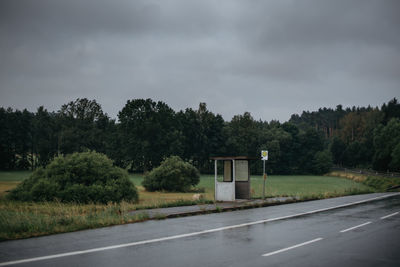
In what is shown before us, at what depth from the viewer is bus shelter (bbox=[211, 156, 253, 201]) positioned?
21.2 metres

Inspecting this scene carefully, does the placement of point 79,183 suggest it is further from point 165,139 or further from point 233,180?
point 165,139

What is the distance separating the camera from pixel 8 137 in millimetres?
106500

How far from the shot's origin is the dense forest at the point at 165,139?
93938 mm

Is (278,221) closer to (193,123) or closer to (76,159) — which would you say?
(76,159)

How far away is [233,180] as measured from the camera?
837 inches

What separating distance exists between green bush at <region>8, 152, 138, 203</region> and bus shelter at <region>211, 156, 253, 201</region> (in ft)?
22.5

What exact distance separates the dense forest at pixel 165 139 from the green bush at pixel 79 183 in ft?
209

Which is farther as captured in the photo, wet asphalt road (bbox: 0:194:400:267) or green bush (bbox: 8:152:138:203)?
green bush (bbox: 8:152:138:203)

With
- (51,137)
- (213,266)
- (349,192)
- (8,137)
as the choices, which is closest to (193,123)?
(51,137)

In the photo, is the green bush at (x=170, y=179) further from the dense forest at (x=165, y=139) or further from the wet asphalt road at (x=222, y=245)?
the dense forest at (x=165, y=139)

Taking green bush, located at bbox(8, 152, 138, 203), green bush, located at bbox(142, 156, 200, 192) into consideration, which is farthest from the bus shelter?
green bush, located at bbox(142, 156, 200, 192)

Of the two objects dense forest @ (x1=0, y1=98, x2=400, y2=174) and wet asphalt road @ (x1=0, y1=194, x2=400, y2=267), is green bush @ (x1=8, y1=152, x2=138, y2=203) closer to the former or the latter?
wet asphalt road @ (x1=0, y1=194, x2=400, y2=267)

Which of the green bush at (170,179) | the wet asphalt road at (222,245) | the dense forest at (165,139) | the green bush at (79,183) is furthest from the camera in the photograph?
the dense forest at (165,139)

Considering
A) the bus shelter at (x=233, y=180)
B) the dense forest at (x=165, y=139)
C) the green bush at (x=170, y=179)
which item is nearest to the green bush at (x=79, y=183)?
the bus shelter at (x=233, y=180)
